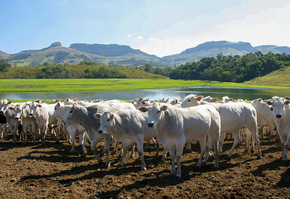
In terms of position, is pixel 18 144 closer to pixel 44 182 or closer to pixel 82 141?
pixel 82 141

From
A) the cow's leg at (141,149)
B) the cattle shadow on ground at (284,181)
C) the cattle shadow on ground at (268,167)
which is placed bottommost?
the cattle shadow on ground at (268,167)

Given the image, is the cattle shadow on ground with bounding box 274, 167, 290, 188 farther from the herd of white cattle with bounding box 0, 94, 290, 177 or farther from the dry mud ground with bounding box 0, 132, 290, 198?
the herd of white cattle with bounding box 0, 94, 290, 177

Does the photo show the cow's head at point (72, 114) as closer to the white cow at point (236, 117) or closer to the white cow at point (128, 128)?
the white cow at point (128, 128)

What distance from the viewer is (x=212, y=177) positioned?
22.1ft

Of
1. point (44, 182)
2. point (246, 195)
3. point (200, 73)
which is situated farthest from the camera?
point (200, 73)

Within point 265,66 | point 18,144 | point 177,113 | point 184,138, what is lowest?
point 18,144

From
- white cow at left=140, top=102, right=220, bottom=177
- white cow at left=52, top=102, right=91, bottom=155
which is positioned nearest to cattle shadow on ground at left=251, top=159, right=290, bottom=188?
white cow at left=140, top=102, right=220, bottom=177

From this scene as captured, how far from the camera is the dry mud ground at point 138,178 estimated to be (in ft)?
19.2

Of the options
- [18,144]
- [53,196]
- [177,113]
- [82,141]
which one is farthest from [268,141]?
[18,144]

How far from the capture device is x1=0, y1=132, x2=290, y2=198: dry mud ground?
5855 millimetres

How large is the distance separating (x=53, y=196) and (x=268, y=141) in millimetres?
10929

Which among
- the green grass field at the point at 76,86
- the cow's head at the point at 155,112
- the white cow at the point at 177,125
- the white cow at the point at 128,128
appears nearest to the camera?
the cow's head at the point at 155,112

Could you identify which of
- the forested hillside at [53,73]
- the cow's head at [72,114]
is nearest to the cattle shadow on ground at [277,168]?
the cow's head at [72,114]

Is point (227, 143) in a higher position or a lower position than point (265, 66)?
lower
